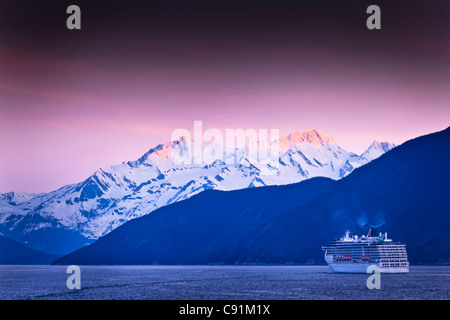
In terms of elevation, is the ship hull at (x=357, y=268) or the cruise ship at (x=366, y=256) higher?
the cruise ship at (x=366, y=256)

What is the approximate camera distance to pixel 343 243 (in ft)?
629

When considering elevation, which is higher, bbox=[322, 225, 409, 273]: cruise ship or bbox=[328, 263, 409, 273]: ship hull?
bbox=[322, 225, 409, 273]: cruise ship

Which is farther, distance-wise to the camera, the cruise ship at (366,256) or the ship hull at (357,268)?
the cruise ship at (366,256)

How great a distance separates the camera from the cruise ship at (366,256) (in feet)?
604

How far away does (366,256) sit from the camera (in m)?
184

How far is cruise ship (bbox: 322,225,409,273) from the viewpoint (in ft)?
604

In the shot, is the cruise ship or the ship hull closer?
the ship hull

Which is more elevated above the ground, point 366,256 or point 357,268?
point 366,256

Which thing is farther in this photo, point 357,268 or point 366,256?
point 357,268
